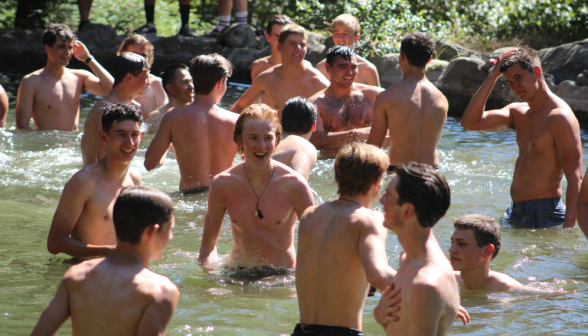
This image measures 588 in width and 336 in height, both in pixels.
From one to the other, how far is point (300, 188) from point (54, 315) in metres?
1.74

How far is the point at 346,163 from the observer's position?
2773 millimetres

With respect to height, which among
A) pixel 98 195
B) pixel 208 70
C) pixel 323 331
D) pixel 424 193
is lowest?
pixel 323 331

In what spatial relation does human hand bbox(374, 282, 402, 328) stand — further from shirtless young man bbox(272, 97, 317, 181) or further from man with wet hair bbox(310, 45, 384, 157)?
man with wet hair bbox(310, 45, 384, 157)

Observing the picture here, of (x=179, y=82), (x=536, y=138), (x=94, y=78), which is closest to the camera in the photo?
(x=536, y=138)

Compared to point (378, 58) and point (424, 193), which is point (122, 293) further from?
point (378, 58)

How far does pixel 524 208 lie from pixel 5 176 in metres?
5.39

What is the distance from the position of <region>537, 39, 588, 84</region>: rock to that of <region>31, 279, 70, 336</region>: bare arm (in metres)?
9.62

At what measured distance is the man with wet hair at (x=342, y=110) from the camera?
6.48m

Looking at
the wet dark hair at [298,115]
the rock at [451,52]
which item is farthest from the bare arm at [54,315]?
the rock at [451,52]

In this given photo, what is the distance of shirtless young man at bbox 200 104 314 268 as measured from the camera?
3688mm

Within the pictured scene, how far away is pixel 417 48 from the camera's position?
534 cm

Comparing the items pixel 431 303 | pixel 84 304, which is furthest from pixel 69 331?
pixel 431 303

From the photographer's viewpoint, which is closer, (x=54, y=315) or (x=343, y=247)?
(x=54, y=315)

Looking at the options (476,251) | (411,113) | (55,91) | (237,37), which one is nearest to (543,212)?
(411,113)
